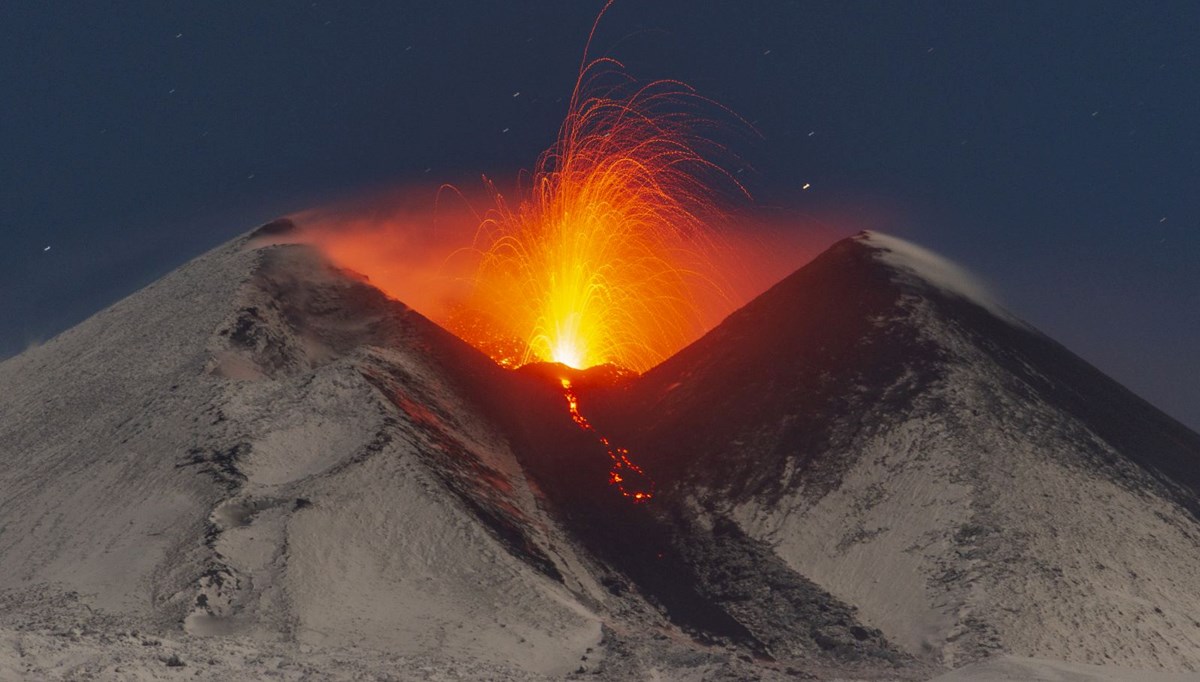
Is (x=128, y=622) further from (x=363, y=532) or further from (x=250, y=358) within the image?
(x=250, y=358)

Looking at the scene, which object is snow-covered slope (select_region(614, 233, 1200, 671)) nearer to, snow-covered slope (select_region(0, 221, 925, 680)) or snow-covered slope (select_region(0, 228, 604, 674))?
snow-covered slope (select_region(0, 221, 925, 680))

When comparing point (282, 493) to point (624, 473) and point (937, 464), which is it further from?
point (937, 464)

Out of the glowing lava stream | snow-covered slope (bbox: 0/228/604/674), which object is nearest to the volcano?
snow-covered slope (bbox: 0/228/604/674)

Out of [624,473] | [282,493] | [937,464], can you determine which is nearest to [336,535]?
[282,493]

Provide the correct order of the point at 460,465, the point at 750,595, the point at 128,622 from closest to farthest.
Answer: the point at 128,622, the point at 750,595, the point at 460,465

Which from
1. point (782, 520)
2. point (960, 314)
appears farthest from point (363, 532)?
point (960, 314)

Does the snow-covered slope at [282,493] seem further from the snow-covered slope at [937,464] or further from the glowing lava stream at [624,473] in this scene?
the snow-covered slope at [937,464]

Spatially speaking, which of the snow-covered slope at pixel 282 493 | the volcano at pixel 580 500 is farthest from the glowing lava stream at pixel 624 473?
the snow-covered slope at pixel 282 493

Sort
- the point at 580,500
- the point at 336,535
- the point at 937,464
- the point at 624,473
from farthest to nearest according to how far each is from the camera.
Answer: the point at 624,473, the point at 580,500, the point at 937,464, the point at 336,535
